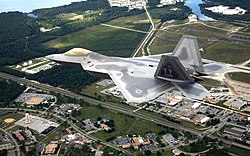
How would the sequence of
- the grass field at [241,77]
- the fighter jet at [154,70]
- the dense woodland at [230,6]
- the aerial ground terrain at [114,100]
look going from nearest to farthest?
the fighter jet at [154,70] → the aerial ground terrain at [114,100] → the grass field at [241,77] → the dense woodland at [230,6]

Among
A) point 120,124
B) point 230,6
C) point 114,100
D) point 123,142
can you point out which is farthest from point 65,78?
point 230,6

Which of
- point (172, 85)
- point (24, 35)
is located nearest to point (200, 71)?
point (172, 85)

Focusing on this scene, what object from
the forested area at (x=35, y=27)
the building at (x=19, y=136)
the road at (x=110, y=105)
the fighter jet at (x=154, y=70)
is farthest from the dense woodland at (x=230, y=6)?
the fighter jet at (x=154, y=70)

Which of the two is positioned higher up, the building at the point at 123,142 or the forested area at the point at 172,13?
the forested area at the point at 172,13

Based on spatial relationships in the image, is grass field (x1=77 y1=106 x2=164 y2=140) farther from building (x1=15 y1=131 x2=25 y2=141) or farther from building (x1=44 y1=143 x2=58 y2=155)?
building (x1=15 y1=131 x2=25 y2=141)

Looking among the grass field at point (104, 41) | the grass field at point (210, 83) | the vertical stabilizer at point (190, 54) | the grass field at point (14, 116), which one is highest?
the vertical stabilizer at point (190, 54)

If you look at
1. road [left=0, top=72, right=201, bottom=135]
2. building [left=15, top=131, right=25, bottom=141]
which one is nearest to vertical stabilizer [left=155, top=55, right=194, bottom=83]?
road [left=0, top=72, right=201, bottom=135]

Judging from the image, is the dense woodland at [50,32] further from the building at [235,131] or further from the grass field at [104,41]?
the building at [235,131]
